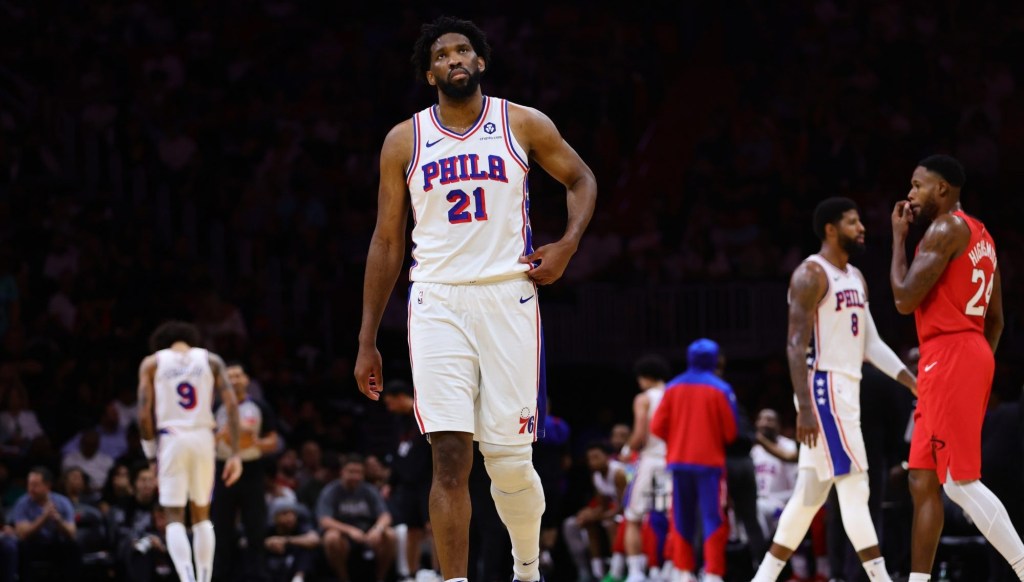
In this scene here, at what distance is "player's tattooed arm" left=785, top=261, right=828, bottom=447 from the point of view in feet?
27.7

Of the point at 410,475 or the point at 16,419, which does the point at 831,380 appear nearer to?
the point at 410,475

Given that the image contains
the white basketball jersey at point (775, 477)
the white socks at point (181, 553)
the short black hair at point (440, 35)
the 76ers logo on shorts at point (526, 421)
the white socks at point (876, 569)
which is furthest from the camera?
the white basketball jersey at point (775, 477)

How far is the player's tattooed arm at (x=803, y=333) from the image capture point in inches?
332

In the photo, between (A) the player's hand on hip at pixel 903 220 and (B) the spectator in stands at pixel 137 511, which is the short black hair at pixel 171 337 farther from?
(A) the player's hand on hip at pixel 903 220

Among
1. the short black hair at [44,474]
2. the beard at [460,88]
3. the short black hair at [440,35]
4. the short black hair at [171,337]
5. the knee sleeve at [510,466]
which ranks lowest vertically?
the short black hair at [44,474]

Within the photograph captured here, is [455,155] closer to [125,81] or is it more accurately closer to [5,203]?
[5,203]

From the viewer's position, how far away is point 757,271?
16719 millimetres

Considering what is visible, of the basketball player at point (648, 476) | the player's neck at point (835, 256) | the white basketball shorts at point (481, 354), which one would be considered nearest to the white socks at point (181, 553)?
the basketball player at point (648, 476)

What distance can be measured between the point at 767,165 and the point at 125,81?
839 centimetres

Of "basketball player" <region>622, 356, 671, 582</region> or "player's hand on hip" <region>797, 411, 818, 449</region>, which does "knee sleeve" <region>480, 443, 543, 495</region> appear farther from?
"basketball player" <region>622, 356, 671, 582</region>

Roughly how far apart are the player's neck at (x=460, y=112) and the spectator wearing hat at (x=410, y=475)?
585 cm

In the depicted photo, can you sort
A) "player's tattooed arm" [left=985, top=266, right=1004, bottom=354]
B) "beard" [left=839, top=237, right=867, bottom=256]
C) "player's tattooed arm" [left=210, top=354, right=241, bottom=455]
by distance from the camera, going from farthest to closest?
"player's tattooed arm" [left=210, top=354, right=241, bottom=455] < "beard" [left=839, top=237, right=867, bottom=256] < "player's tattooed arm" [left=985, top=266, right=1004, bottom=354]

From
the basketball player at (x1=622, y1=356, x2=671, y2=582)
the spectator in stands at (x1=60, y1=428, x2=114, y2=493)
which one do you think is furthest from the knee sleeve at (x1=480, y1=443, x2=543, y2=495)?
the spectator in stands at (x1=60, y1=428, x2=114, y2=493)

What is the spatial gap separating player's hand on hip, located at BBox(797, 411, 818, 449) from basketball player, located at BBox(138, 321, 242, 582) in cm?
505
